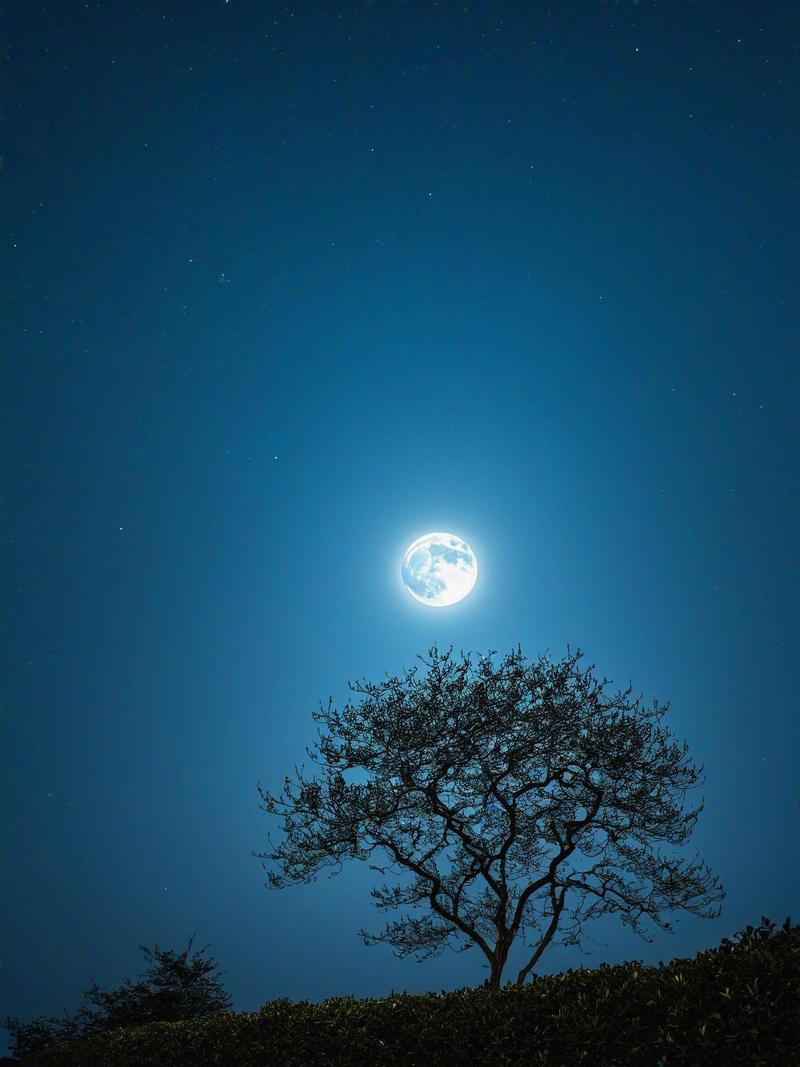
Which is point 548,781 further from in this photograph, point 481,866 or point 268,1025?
point 268,1025

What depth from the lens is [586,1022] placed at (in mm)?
6305

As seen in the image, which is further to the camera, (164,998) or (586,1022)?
(164,998)

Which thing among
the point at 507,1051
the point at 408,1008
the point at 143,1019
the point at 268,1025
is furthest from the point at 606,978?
the point at 143,1019

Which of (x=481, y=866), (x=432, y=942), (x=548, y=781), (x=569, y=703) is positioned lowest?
(x=432, y=942)

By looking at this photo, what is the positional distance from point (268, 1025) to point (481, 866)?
668cm

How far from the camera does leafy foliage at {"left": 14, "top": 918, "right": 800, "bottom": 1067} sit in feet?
18.2

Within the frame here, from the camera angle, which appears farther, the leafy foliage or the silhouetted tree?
the silhouetted tree

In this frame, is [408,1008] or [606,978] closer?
[606,978]

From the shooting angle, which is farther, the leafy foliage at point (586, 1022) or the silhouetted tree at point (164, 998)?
the silhouetted tree at point (164, 998)

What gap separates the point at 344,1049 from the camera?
812 centimetres

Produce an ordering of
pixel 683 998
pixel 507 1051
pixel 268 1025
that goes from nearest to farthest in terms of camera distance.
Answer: pixel 683 998, pixel 507 1051, pixel 268 1025

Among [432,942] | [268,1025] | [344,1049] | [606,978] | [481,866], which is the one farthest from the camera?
[432,942]

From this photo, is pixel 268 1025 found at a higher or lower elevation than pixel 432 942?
lower

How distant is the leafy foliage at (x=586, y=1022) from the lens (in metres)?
5.55
